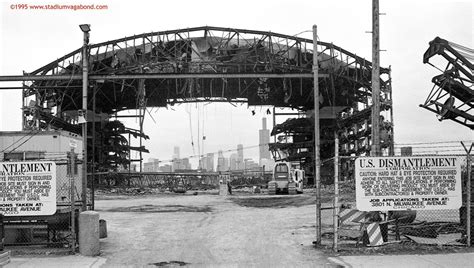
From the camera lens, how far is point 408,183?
502 inches

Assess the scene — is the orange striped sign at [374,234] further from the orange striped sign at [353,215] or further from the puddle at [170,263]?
the puddle at [170,263]

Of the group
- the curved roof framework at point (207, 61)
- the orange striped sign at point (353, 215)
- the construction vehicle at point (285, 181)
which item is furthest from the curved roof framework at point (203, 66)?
the orange striped sign at point (353, 215)

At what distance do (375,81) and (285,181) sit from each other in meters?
34.4

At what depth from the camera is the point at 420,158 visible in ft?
41.9

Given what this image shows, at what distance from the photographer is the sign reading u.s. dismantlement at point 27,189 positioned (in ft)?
41.6

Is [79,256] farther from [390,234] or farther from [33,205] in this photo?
[390,234]

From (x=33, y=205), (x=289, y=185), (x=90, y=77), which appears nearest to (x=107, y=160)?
(x=289, y=185)

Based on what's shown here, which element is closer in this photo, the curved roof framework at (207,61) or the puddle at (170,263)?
the puddle at (170,263)

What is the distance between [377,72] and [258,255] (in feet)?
19.3

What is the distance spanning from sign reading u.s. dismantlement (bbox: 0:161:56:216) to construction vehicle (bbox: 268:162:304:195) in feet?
118

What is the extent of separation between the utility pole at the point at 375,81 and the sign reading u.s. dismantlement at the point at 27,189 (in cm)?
846

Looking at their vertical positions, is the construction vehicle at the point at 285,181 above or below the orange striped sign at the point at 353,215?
below

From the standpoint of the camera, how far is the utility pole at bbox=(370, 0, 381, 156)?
13.8 meters

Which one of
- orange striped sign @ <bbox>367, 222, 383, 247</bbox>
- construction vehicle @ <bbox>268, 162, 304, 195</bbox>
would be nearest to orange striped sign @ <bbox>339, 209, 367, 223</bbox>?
orange striped sign @ <bbox>367, 222, 383, 247</bbox>
